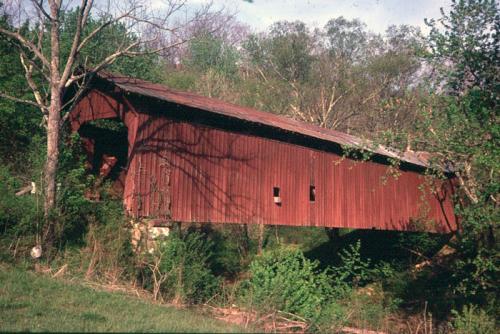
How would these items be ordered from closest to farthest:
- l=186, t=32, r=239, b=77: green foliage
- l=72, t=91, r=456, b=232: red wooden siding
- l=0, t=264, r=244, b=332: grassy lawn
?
l=0, t=264, r=244, b=332: grassy lawn, l=72, t=91, r=456, b=232: red wooden siding, l=186, t=32, r=239, b=77: green foliage

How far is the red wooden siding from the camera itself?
519 inches

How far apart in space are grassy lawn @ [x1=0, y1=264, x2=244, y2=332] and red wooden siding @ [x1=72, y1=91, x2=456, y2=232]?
3.34 meters

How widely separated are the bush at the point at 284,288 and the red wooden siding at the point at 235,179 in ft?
7.52

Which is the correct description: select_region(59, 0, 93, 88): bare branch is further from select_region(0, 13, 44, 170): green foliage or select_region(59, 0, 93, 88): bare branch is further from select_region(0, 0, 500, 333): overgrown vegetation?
select_region(0, 13, 44, 170): green foliage

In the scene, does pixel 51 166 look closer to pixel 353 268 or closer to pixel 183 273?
pixel 183 273

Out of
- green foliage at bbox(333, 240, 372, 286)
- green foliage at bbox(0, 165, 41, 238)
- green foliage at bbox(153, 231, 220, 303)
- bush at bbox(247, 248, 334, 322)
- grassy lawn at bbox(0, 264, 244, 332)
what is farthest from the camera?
green foliage at bbox(333, 240, 372, 286)

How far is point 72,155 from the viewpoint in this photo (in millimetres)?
14383

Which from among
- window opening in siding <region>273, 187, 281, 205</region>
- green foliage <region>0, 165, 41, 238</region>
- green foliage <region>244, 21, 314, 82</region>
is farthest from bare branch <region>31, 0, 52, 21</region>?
green foliage <region>244, 21, 314, 82</region>

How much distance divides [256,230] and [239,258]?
313 centimetres

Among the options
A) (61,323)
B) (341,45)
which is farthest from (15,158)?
(341,45)

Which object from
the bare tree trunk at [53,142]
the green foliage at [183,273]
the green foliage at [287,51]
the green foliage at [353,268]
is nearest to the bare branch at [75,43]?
the bare tree trunk at [53,142]

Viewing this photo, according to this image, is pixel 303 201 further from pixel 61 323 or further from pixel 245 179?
pixel 61 323

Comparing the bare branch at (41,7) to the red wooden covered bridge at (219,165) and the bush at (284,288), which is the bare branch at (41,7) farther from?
the bush at (284,288)

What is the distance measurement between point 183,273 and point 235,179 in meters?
4.01
